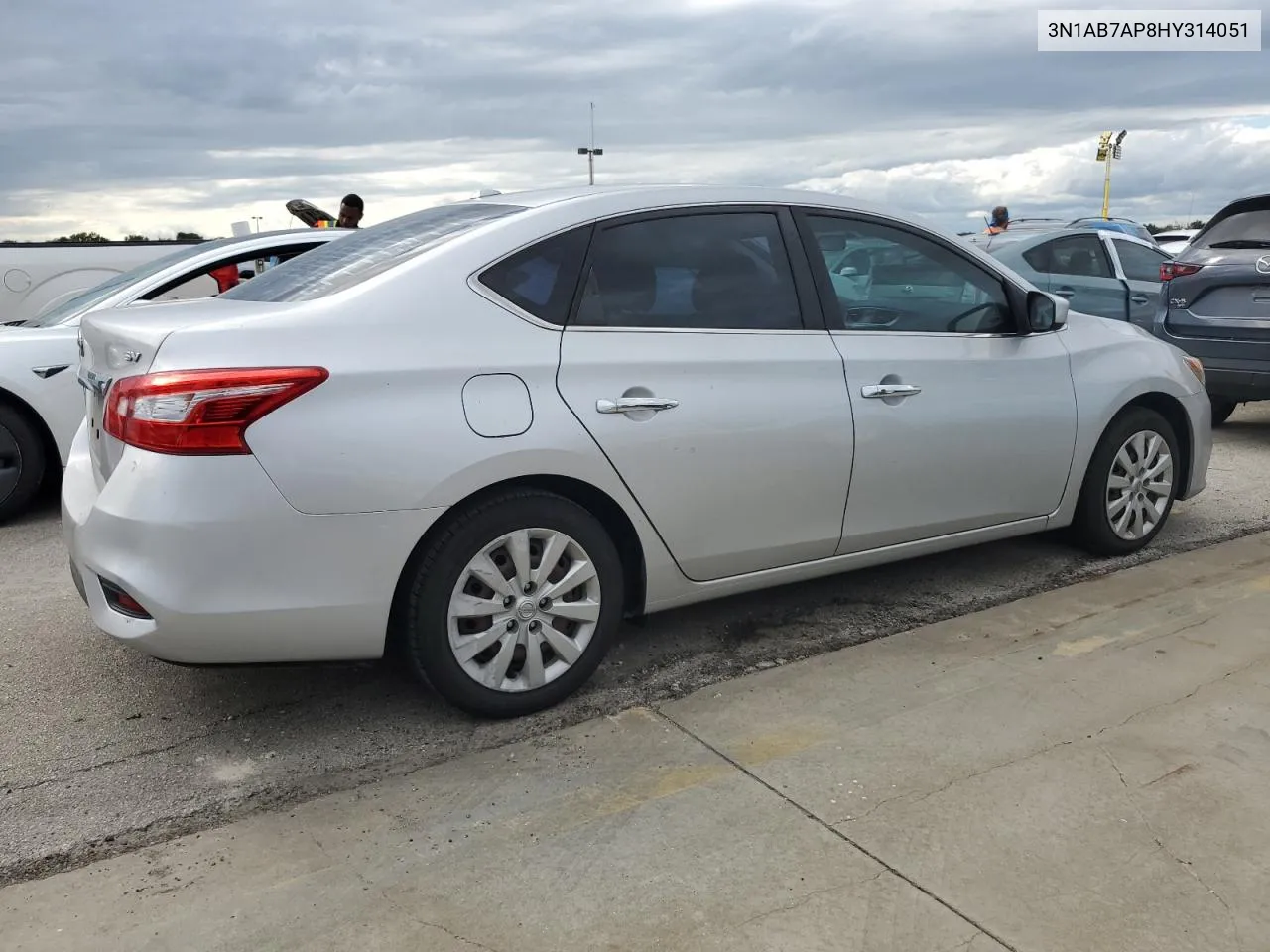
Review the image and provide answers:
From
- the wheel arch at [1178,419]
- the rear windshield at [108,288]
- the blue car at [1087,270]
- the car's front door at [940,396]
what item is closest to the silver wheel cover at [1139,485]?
the wheel arch at [1178,419]

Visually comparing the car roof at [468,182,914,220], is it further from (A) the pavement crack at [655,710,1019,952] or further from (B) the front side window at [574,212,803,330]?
(A) the pavement crack at [655,710,1019,952]

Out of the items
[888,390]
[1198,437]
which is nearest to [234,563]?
[888,390]

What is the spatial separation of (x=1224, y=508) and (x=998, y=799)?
3.82 meters

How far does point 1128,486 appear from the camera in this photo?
16.4ft

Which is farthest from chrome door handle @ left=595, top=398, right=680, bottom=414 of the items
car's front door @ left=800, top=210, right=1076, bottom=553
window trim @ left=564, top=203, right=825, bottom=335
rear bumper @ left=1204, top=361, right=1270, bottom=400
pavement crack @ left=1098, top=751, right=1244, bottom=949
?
rear bumper @ left=1204, top=361, right=1270, bottom=400

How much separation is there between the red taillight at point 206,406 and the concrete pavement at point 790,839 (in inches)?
→ 38.8

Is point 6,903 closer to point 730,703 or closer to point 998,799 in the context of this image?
point 730,703

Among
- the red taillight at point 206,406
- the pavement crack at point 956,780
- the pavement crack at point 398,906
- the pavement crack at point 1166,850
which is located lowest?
the pavement crack at point 1166,850

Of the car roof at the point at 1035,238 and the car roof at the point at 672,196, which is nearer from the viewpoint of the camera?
the car roof at the point at 672,196

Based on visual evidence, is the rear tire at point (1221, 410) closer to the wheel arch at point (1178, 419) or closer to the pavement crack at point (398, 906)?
the wheel arch at point (1178, 419)

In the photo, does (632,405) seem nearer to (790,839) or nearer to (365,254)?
(365,254)

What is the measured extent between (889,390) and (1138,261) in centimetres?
845

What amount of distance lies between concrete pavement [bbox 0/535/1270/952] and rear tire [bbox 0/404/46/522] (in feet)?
12.2

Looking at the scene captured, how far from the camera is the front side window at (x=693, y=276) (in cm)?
358
